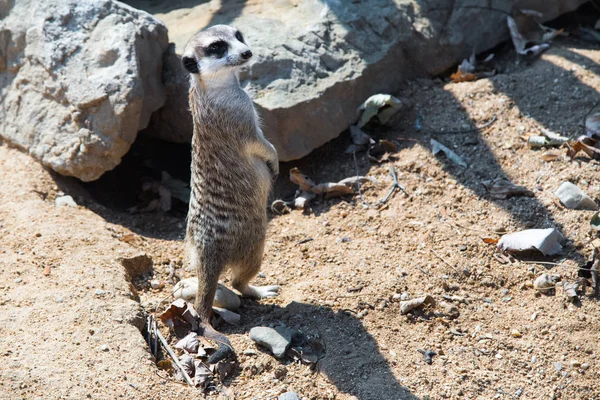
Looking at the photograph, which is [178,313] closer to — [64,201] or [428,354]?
[428,354]

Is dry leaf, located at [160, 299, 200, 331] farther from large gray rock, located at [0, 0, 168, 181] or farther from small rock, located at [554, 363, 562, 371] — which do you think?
small rock, located at [554, 363, 562, 371]

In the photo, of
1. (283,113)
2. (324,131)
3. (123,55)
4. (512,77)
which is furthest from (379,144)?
(123,55)

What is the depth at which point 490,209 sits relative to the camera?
379 cm

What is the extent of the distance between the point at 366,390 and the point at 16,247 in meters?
2.05

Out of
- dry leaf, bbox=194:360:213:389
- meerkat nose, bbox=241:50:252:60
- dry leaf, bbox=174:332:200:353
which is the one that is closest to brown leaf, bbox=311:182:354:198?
meerkat nose, bbox=241:50:252:60

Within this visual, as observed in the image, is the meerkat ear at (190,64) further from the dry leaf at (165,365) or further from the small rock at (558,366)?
the small rock at (558,366)

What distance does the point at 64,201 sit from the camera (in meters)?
4.15

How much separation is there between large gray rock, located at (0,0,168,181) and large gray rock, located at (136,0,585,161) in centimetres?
34

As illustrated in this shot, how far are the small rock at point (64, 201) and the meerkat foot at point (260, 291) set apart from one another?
1376 mm

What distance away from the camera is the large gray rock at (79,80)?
4.12 meters

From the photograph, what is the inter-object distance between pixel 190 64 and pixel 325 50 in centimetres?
145

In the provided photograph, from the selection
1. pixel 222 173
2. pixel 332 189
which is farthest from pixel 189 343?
pixel 332 189

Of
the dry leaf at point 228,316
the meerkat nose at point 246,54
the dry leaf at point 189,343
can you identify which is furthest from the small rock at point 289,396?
the meerkat nose at point 246,54

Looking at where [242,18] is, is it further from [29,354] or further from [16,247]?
[29,354]
